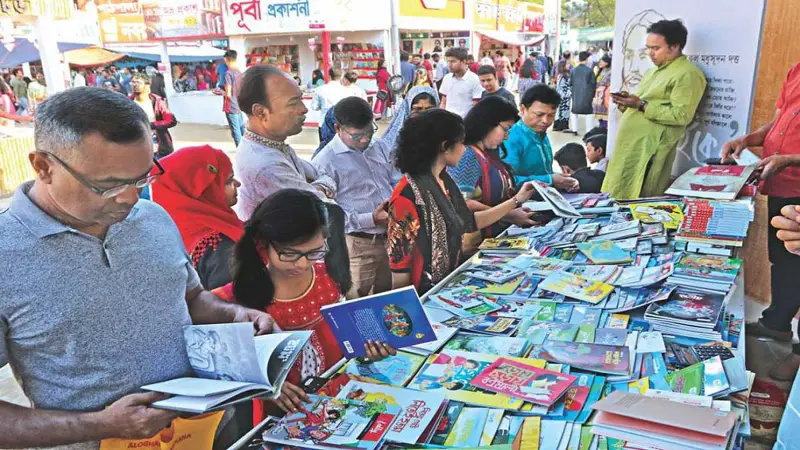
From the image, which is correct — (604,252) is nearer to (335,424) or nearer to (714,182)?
(714,182)

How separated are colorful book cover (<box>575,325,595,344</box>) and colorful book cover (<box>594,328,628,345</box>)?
0.6 inches

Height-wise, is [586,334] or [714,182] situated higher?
[714,182]

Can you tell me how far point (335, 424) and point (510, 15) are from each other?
20898mm

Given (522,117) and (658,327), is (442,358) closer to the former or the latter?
(658,327)

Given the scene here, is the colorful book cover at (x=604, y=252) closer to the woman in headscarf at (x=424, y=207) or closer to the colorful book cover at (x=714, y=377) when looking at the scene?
the woman in headscarf at (x=424, y=207)

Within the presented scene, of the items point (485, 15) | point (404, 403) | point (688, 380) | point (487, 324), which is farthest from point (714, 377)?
point (485, 15)

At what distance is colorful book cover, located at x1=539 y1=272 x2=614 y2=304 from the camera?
2.01 meters

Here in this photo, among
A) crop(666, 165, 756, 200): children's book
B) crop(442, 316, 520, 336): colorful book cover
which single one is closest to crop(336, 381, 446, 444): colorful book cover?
crop(442, 316, 520, 336): colorful book cover

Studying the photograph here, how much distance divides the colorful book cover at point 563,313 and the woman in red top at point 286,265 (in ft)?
2.15

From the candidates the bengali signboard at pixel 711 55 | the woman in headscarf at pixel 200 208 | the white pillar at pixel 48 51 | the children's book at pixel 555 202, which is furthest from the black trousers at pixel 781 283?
the white pillar at pixel 48 51

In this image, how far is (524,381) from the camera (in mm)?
1478

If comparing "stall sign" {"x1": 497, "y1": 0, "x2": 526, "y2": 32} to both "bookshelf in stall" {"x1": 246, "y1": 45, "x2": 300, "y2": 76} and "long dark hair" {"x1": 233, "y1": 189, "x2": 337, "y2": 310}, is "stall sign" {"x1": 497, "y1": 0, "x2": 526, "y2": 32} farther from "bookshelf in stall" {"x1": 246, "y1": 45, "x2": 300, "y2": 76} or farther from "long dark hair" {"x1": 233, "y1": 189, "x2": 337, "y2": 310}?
"long dark hair" {"x1": 233, "y1": 189, "x2": 337, "y2": 310}

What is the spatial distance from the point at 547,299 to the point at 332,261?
2.79 ft

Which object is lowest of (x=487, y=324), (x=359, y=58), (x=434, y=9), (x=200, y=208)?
(x=487, y=324)
